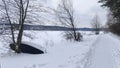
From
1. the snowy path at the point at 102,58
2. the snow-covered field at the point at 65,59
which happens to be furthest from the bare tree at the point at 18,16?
the snowy path at the point at 102,58

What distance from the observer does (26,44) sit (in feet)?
55.8

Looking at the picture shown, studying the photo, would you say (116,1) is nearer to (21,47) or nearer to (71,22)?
(71,22)

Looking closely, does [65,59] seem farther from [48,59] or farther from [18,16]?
[18,16]

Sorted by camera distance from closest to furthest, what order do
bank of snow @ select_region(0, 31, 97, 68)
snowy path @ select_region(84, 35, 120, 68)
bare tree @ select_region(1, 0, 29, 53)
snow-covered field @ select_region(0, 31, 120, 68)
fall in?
snowy path @ select_region(84, 35, 120, 68)
snow-covered field @ select_region(0, 31, 120, 68)
bank of snow @ select_region(0, 31, 97, 68)
bare tree @ select_region(1, 0, 29, 53)

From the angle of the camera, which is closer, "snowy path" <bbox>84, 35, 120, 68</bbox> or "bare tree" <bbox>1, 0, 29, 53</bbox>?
"snowy path" <bbox>84, 35, 120, 68</bbox>

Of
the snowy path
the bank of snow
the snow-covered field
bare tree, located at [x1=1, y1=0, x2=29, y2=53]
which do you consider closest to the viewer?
the snowy path

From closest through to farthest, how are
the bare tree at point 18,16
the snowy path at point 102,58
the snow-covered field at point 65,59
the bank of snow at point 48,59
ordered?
the snowy path at point 102,58 → the snow-covered field at point 65,59 → the bank of snow at point 48,59 → the bare tree at point 18,16

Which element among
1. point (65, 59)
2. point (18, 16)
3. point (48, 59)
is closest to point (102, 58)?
point (65, 59)

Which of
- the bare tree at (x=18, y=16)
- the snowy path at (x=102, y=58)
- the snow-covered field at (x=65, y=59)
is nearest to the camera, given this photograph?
the snowy path at (x=102, y=58)

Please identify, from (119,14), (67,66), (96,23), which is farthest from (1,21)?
(96,23)

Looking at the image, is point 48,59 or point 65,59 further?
point 48,59

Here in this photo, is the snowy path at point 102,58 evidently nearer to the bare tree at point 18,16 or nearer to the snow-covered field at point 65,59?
the snow-covered field at point 65,59

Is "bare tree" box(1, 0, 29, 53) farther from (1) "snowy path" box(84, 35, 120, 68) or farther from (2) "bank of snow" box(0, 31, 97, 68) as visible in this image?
(1) "snowy path" box(84, 35, 120, 68)

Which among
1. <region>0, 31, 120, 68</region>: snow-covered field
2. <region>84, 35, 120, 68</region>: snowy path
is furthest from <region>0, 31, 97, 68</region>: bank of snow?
<region>84, 35, 120, 68</region>: snowy path
